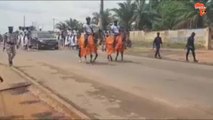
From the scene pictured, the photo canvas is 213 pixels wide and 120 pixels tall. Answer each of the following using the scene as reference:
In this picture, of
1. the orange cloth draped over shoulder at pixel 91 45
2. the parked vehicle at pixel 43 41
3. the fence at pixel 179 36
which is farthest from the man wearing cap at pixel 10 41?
the parked vehicle at pixel 43 41

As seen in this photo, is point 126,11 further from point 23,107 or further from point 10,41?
point 23,107

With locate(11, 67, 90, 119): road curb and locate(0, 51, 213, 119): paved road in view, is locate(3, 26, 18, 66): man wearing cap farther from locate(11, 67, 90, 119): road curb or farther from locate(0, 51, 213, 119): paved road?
locate(11, 67, 90, 119): road curb

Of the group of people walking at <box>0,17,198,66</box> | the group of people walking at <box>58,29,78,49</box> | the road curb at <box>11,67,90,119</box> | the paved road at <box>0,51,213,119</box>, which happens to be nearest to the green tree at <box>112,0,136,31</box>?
the group of people walking at <box>58,29,78,49</box>

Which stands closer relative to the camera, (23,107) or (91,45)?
(23,107)

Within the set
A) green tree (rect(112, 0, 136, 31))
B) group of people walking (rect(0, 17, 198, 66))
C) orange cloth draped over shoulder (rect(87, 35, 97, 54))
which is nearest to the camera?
group of people walking (rect(0, 17, 198, 66))

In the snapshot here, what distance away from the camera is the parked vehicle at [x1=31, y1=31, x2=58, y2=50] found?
1708 inches

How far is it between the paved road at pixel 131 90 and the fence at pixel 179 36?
20565mm

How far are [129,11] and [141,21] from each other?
2.37 metres

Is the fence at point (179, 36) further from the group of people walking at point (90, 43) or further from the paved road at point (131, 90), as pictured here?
the paved road at point (131, 90)

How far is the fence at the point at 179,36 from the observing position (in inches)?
1565

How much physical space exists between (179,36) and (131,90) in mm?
32678

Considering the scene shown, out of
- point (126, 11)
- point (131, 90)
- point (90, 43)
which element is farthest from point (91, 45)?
point (126, 11)

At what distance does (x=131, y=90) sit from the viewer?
13766 mm

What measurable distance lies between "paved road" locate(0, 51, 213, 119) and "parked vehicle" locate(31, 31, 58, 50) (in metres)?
22.8
